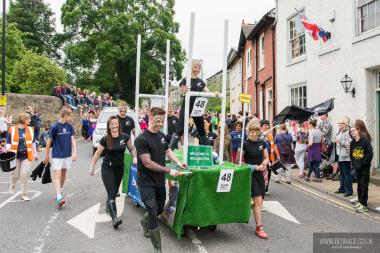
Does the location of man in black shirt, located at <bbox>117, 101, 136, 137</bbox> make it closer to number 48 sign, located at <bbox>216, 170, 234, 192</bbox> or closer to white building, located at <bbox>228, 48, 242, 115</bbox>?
number 48 sign, located at <bbox>216, 170, 234, 192</bbox>

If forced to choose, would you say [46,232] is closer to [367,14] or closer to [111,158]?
[111,158]

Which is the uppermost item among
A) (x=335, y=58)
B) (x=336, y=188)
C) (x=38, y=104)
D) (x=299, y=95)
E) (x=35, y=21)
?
(x=35, y=21)

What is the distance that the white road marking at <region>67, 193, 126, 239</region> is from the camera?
611 centimetres

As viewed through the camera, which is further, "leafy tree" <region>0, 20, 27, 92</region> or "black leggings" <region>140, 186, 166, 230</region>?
"leafy tree" <region>0, 20, 27, 92</region>

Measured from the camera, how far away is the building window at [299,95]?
15.8 metres

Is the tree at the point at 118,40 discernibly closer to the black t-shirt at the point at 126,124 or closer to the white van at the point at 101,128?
the white van at the point at 101,128

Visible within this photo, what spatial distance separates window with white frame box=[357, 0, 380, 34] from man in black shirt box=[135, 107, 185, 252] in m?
8.81

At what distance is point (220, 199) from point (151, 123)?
154 centimetres

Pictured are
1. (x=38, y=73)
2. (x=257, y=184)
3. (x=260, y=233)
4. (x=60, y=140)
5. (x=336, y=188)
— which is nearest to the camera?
(x=260, y=233)

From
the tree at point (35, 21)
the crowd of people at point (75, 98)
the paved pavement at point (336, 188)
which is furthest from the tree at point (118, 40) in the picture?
the paved pavement at point (336, 188)

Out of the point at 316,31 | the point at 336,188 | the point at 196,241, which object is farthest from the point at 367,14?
the point at 196,241

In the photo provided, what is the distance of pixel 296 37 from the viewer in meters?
16.1

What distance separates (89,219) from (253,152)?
9.90 ft

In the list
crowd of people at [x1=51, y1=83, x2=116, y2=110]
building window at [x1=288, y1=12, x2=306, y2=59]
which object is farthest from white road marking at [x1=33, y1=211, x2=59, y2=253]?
crowd of people at [x1=51, y1=83, x2=116, y2=110]
